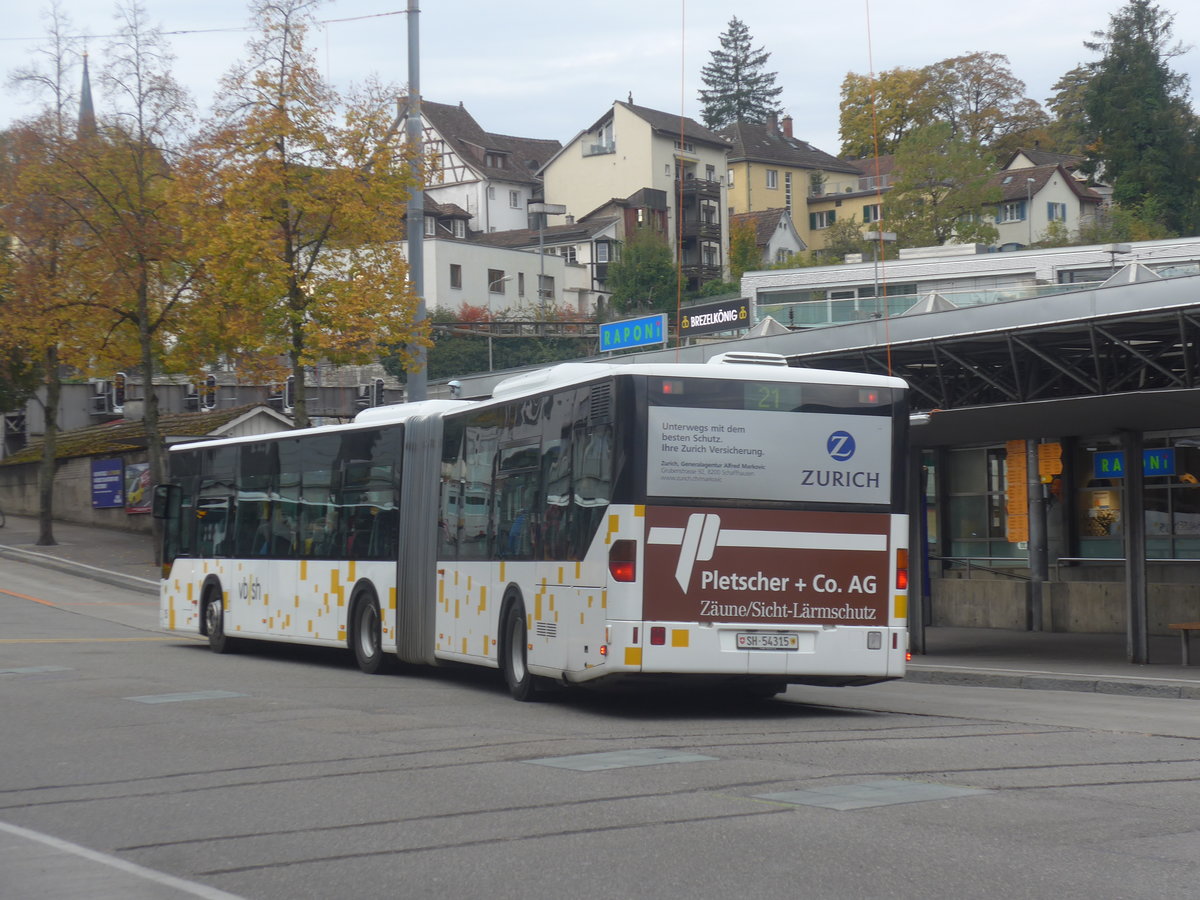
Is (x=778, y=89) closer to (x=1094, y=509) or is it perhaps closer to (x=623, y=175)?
(x=623, y=175)

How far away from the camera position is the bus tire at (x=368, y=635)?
1827cm

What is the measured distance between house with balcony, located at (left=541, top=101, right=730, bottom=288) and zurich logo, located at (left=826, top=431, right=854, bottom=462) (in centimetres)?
8278

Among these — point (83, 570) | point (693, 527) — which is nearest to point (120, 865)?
point (693, 527)

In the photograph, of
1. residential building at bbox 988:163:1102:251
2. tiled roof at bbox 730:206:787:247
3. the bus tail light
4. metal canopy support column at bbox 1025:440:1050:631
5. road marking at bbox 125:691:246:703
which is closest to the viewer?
the bus tail light

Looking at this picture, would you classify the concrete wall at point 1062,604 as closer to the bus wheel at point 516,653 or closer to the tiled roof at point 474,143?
the bus wheel at point 516,653

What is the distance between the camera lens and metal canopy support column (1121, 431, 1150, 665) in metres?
21.9

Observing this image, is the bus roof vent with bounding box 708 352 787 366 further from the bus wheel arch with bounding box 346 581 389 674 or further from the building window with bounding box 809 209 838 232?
the building window with bounding box 809 209 838 232

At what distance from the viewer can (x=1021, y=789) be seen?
877 cm

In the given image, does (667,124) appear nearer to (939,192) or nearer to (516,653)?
(939,192)

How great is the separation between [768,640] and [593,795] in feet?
15.4

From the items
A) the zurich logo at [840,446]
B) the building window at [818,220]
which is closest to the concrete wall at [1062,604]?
the zurich logo at [840,446]

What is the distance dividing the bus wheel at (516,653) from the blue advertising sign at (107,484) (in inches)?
1264

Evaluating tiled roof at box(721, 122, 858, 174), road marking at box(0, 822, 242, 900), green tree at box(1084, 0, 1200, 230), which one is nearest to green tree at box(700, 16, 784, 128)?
tiled roof at box(721, 122, 858, 174)

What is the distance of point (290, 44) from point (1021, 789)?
24.7 m
